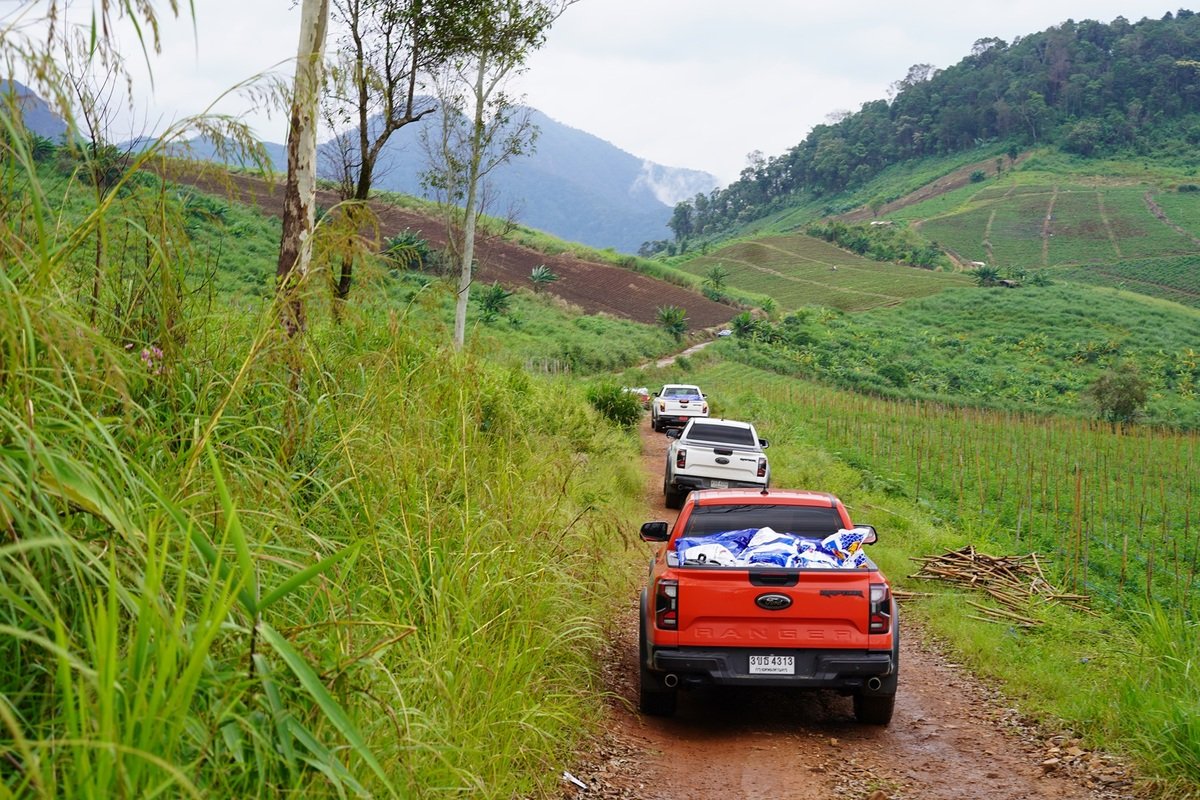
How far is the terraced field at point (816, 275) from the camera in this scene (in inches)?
3649

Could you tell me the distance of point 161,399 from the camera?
4.85 meters

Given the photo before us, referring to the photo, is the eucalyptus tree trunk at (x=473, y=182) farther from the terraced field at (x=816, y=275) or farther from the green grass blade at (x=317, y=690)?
the terraced field at (x=816, y=275)

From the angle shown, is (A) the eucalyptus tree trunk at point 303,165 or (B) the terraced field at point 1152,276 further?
(B) the terraced field at point 1152,276

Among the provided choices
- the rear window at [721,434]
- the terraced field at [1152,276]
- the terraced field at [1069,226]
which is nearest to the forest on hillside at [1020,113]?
the terraced field at [1069,226]

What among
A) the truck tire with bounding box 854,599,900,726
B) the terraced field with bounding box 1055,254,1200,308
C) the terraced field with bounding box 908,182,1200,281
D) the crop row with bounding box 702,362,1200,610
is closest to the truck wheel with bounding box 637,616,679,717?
the truck tire with bounding box 854,599,900,726

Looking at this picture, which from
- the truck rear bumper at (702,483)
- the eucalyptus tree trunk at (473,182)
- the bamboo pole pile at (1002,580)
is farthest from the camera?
the eucalyptus tree trunk at (473,182)

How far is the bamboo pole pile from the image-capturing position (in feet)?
35.6

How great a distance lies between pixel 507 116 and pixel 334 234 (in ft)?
77.4

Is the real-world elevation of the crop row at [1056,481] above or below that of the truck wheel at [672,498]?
below

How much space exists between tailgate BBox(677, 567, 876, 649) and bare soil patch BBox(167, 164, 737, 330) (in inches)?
1945

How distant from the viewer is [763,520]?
838 cm

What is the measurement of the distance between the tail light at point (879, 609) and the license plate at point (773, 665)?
0.60 meters

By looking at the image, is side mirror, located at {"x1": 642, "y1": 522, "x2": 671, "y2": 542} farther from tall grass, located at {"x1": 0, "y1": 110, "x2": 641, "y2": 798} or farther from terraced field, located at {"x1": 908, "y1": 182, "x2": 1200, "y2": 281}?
terraced field, located at {"x1": 908, "y1": 182, "x2": 1200, "y2": 281}

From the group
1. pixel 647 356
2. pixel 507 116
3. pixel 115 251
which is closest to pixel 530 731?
pixel 115 251
